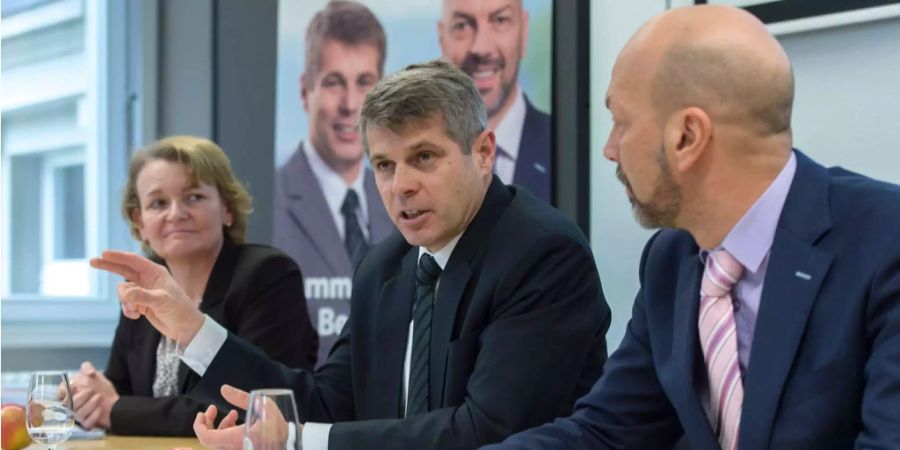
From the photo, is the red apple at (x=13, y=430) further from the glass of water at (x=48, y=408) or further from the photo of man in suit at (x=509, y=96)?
the photo of man in suit at (x=509, y=96)

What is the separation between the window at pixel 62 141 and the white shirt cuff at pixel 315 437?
2661 millimetres

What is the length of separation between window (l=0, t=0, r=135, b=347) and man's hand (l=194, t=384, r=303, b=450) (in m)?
2.60

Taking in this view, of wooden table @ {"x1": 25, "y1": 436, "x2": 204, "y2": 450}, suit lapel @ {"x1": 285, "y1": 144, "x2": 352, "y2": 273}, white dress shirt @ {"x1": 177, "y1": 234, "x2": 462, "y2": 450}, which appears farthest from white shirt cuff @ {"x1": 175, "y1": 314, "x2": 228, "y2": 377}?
suit lapel @ {"x1": 285, "y1": 144, "x2": 352, "y2": 273}

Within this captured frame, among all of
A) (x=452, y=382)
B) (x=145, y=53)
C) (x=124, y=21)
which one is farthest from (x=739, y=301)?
(x=124, y=21)

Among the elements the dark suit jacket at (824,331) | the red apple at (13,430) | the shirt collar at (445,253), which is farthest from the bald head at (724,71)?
the red apple at (13,430)

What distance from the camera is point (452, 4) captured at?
3.31 meters

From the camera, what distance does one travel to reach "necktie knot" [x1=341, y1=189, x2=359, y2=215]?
3.55m

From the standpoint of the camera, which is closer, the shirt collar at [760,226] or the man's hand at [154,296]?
the shirt collar at [760,226]

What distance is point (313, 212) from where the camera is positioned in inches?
144

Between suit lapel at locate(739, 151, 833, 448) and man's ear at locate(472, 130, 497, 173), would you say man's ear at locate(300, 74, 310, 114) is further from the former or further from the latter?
suit lapel at locate(739, 151, 833, 448)

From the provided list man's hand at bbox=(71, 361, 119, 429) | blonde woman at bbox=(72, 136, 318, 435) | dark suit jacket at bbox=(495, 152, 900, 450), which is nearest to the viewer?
dark suit jacket at bbox=(495, 152, 900, 450)

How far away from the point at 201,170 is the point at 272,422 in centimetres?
172

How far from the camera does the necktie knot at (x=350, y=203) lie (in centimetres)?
355

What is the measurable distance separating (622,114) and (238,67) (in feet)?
8.66
